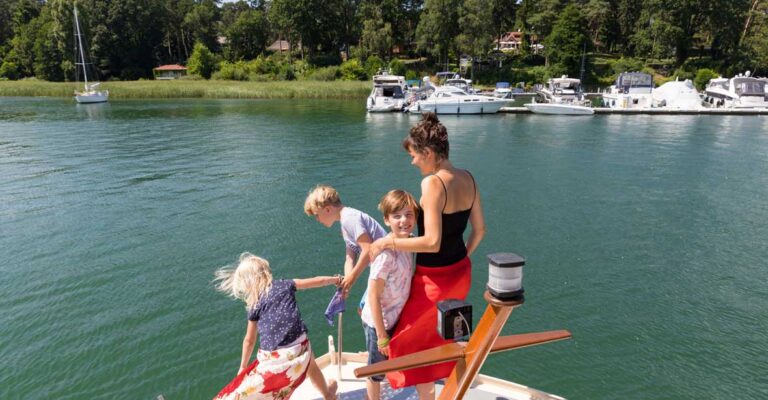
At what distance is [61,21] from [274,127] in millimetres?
70968

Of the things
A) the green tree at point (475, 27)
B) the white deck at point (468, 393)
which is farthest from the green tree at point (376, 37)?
the white deck at point (468, 393)

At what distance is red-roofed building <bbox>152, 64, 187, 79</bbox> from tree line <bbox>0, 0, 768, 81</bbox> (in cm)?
344

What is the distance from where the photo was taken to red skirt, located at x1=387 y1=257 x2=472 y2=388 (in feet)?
11.5

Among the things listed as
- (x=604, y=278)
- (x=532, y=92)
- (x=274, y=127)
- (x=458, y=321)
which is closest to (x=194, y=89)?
(x=274, y=127)

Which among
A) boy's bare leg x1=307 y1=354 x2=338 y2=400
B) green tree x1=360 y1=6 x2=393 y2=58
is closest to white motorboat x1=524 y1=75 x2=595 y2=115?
green tree x1=360 y1=6 x2=393 y2=58

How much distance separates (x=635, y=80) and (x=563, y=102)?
28.8 ft

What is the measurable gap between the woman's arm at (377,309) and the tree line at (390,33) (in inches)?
2952

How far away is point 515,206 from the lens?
14.5 meters

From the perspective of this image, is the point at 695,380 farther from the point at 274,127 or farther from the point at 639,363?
the point at 274,127

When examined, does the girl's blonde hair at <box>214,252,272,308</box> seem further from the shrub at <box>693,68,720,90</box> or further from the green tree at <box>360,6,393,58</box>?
the green tree at <box>360,6,393,58</box>

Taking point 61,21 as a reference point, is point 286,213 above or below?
below

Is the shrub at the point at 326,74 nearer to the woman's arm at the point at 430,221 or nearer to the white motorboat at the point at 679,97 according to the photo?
the white motorboat at the point at 679,97

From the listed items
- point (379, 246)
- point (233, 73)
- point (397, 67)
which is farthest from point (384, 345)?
point (233, 73)

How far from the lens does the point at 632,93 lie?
4856 cm
